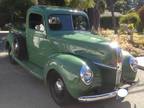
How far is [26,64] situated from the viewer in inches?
322

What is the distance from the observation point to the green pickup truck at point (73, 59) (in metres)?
5.86

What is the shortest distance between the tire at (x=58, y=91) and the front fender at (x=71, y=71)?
213mm

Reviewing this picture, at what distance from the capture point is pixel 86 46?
6.42m

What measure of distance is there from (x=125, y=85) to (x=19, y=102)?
87.1 inches

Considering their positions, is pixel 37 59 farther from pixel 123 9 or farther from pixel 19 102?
pixel 123 9

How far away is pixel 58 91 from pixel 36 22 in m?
2.36

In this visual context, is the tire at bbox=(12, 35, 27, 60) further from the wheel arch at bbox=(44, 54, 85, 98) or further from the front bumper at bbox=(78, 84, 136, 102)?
the front bumper at bbox=(78, 84, 136, 102)

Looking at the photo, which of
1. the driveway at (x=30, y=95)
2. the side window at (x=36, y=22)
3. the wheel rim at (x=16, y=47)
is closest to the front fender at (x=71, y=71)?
the driveway at (x=30, y=95)

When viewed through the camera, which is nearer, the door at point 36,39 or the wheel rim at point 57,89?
the wheel rim at point 57,89

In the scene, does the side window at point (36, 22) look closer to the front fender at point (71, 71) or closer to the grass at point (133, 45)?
the front fender at point (71, 71)

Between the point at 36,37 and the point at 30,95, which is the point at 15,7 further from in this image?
the point at 30,95

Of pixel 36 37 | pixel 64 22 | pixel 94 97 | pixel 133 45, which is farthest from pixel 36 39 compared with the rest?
pixel 133 45

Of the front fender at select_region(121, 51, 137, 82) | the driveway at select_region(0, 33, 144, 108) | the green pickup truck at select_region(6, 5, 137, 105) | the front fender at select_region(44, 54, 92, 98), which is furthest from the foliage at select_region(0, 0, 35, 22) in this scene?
the front fender at select_region(44, 54, 92, 98)

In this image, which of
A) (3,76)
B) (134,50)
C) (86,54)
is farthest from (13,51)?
(134,50)
